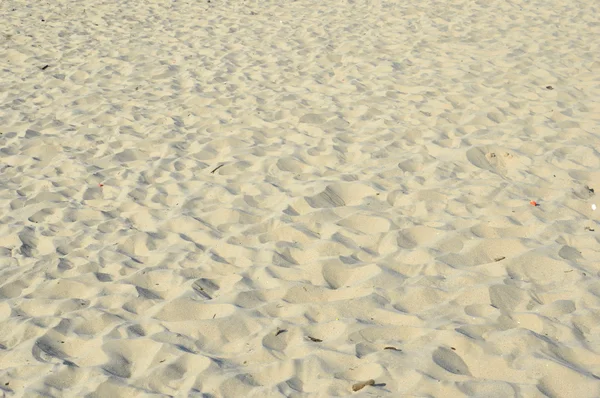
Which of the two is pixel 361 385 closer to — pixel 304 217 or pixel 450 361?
pixel 450 361

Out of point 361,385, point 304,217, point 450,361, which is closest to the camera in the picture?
point 361,385

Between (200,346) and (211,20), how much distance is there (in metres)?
6.74

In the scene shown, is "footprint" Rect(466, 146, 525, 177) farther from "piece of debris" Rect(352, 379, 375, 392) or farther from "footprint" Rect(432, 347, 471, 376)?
"piece of debris" Rect(352, 379, 375, 392)

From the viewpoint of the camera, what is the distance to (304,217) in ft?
14.2

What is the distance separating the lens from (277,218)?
170 inches

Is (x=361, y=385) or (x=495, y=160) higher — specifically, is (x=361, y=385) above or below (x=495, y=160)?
above

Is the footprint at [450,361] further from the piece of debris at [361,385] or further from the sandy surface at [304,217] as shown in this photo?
the piece of debris at [361,385]

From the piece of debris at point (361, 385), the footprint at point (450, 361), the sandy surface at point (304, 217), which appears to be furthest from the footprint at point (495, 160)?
the piece of debris at point (361, 385)

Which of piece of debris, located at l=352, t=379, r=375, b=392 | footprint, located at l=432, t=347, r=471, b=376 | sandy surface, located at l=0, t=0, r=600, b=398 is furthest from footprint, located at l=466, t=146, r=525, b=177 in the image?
piece of debris, located at l=352, t=379, r=375, b=392

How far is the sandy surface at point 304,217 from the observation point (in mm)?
3074

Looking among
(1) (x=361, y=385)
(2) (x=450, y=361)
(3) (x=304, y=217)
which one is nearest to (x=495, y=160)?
(3) (x=304, y=217)

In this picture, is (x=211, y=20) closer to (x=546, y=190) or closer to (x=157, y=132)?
(x=157, y=132)

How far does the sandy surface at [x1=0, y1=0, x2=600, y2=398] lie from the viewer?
307cm

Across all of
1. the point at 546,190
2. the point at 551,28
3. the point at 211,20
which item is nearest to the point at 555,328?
the point at 546,190
